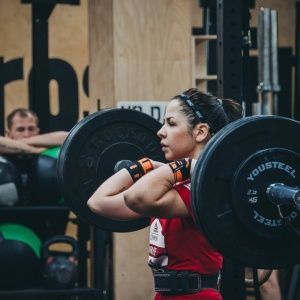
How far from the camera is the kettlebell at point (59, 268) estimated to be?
16.0 ft

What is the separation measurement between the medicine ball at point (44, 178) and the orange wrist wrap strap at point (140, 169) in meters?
2.23

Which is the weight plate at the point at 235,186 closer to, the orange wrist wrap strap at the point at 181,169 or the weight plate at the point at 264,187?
the weight plate at the point at 264,187

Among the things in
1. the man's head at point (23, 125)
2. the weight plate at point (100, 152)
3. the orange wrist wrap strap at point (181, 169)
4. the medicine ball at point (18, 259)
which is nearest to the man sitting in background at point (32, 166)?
the man's head at point (23, 125)

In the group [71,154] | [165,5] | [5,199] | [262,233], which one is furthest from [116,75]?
[262,233]

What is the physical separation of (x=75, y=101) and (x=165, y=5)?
95.8 inches

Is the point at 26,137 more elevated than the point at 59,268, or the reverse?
the point at 26,137

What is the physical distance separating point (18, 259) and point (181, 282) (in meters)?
2.29

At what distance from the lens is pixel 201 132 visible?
105 inches

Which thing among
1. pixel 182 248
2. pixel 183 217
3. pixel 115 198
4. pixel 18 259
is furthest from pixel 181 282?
pixel 18 259

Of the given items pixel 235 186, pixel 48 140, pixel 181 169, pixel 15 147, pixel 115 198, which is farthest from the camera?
pixel 48 140

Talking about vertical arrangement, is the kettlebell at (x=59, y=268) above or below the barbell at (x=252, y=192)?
below

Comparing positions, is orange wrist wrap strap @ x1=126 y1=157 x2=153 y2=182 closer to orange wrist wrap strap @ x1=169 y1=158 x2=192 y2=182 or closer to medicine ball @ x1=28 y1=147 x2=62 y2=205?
orange wrist wrap strap @ x1=169 y1=158 x2=192 y2=182

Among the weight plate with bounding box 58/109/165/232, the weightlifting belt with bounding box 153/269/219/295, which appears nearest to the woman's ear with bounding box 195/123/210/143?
the weightlifting belt with bounding box 153/269/219/295

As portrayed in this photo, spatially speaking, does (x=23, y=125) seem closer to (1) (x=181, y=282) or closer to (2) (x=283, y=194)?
(1) (x=181, y=282)
